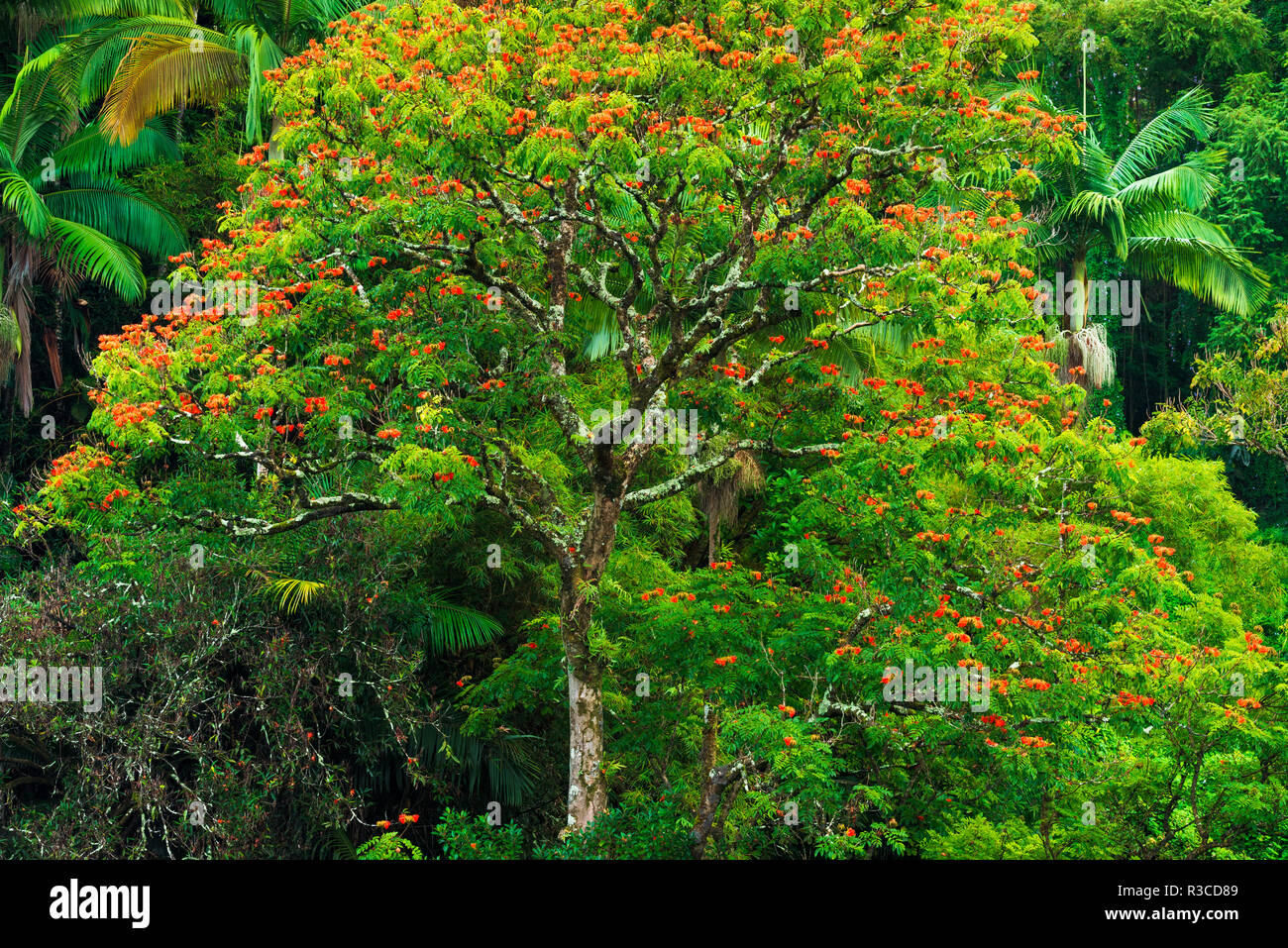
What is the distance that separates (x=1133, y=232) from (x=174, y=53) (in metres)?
17.0

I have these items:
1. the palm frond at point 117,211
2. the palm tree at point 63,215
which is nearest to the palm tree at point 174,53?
the palm tree at point 63,215

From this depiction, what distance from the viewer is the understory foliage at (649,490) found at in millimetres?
10156

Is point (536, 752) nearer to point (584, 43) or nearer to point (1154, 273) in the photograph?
point (584, 43)

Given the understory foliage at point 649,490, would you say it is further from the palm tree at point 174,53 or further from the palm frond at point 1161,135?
the palm frond at point 1161,135

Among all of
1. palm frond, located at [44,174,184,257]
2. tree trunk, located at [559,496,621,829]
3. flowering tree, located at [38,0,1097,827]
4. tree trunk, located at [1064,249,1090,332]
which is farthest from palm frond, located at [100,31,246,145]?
tree trunk, located at [1064,249,1090,332]

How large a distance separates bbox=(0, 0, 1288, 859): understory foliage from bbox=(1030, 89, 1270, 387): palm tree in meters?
12.0

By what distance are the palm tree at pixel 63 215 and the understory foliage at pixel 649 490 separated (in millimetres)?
7930

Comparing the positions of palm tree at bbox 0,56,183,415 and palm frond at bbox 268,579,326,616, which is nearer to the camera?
palm frond at bbox 268,579,326,616

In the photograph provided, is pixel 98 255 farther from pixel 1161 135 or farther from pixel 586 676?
pixel 1161 135

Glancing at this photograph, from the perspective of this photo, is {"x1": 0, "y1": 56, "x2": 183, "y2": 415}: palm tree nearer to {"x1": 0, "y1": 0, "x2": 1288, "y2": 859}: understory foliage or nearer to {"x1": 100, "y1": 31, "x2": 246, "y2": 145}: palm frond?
{"x1": 100, "y1": 31, "x2": 246, "y2": 145}: palm frond

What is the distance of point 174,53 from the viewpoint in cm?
1775

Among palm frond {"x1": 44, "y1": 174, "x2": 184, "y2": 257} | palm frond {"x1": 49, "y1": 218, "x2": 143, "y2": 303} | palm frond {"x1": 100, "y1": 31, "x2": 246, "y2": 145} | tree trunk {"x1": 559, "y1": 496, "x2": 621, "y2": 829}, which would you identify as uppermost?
palm frond {"x1": 100, "y1": 31, "x2": 246, "y2": 145}

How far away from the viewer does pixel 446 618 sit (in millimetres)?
13789

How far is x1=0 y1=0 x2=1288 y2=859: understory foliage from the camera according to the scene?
10.2 meters
